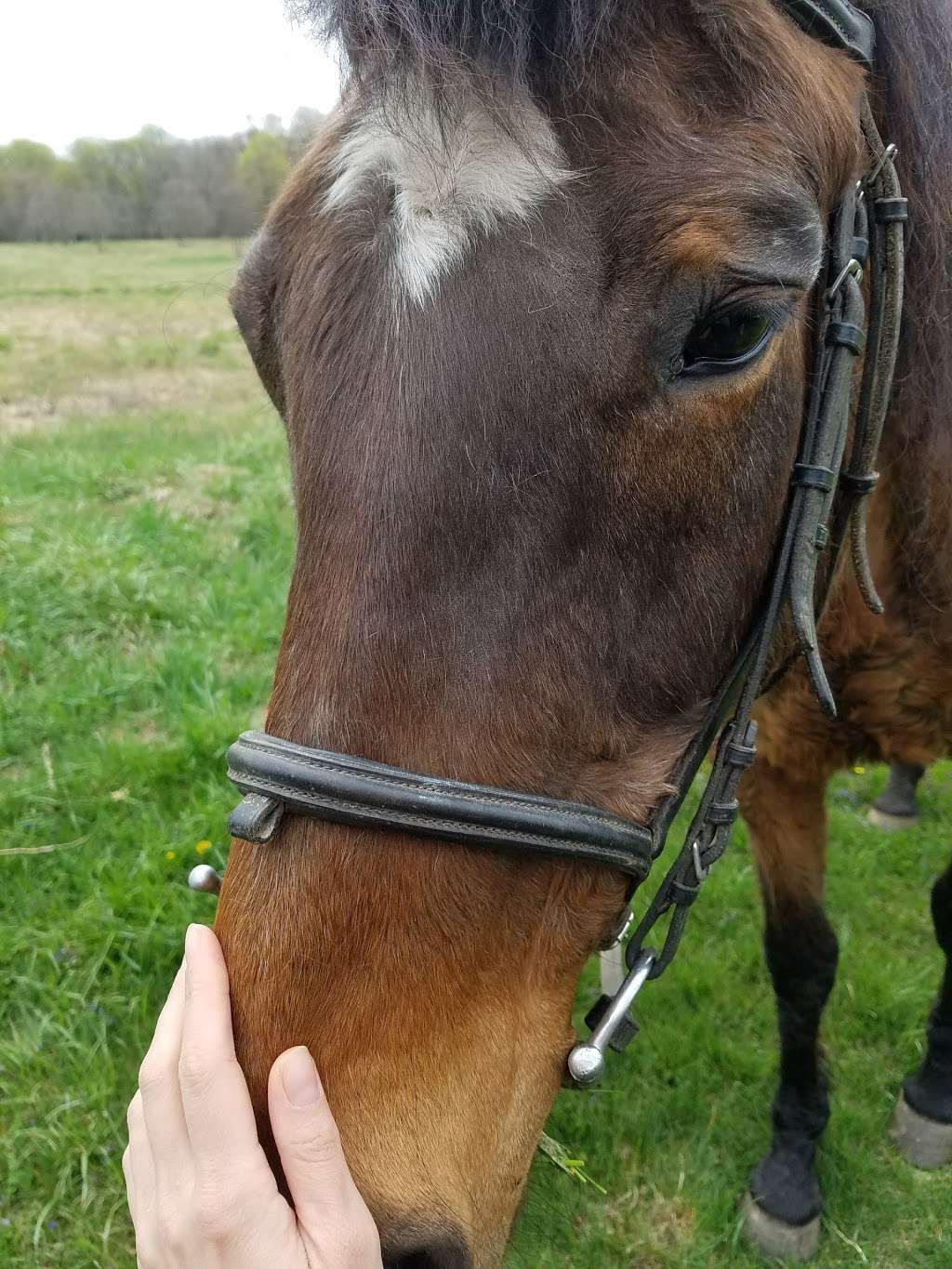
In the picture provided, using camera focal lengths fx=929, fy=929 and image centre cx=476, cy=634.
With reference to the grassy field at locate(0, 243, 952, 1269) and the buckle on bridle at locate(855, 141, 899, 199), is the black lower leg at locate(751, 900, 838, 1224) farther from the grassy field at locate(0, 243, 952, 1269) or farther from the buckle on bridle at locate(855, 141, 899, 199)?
the buckle on bridle at locate(855, 141, 899, 199)

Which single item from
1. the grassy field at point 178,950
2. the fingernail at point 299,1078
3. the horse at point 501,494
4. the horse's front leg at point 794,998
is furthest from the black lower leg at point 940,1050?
the fingernail at point 299,1078

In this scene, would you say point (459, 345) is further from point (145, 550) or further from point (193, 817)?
point (145, 550)

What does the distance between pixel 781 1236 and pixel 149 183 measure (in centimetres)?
966

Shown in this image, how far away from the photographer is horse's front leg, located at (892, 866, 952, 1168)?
2789 millimetres

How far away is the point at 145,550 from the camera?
630 centimetres

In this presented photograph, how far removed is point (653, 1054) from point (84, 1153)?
5.90 ft

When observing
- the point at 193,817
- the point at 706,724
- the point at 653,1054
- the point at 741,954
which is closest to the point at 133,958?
the point at 193,817

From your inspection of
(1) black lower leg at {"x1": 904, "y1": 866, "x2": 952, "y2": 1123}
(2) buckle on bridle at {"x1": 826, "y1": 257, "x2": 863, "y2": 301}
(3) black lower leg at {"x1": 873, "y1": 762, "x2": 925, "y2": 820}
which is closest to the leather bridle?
(2) buckle on bridle at {"x1": 826, "y1": 257, "x2": 863, "y2": 301}

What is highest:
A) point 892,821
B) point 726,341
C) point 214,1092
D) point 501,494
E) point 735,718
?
point 726,341

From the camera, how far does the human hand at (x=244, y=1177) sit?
113cm

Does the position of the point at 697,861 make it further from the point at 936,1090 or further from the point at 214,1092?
the point at 936,1090

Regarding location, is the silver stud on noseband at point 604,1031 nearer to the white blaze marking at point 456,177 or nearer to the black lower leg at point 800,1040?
the white blaze marking at point 456,177

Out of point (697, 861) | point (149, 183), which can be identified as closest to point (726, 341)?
point (697, 861)

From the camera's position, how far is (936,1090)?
2.83 metres
